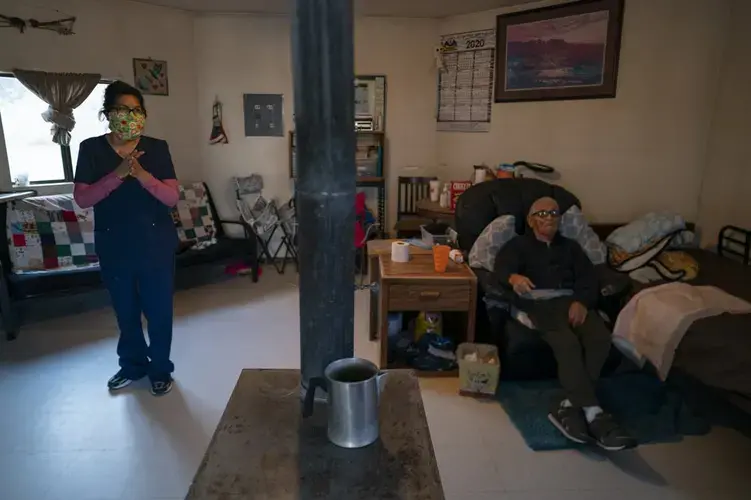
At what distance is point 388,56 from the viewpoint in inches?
191

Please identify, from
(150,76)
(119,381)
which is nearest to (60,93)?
(150,76)

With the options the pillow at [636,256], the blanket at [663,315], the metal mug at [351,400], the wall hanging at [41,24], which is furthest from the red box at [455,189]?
the metal mug at [351,400]

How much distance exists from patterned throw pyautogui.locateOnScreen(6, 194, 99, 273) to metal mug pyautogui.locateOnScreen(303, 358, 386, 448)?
10.4ft

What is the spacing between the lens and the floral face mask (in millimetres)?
2252

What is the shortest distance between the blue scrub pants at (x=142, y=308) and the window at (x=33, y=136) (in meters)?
1.82

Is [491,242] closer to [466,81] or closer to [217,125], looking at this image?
[466,81]

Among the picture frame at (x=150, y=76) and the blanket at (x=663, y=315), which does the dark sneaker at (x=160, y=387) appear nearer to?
the blanket at (x=663, y=315)

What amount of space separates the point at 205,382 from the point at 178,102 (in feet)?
9.16

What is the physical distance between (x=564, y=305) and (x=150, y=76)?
12.1 ft

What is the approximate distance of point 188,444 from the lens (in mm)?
2350

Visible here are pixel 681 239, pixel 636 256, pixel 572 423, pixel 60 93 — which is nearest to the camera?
pixel 572 423

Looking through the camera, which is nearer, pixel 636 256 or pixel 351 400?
pixel 351 400

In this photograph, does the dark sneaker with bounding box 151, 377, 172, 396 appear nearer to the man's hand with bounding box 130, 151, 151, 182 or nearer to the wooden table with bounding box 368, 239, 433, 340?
the man's hand with bounding box 130, 151, 151, 182

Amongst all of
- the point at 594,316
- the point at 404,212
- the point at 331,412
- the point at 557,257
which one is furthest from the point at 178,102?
the point at 331,412
